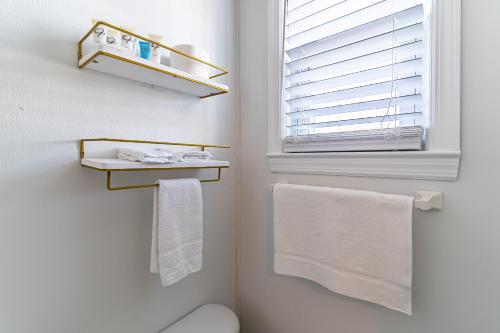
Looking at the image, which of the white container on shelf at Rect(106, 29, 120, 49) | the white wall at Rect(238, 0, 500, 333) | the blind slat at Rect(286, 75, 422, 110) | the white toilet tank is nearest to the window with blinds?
the blind slat at Rect(286, 75, 422, 110)

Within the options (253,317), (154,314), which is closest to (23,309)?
(154,314)

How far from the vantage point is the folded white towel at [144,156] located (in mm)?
765

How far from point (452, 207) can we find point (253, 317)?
1047mm

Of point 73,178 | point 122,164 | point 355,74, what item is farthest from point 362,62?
point 73,178

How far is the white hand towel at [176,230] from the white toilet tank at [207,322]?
283 millimetres

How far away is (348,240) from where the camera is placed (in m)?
0.86

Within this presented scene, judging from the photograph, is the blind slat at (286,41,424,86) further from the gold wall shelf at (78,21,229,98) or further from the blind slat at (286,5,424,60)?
the gold wall shelf at (78,21,229,98)

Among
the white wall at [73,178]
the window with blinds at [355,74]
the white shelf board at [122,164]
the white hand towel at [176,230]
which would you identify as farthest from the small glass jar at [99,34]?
the window with blinds at [355,74]

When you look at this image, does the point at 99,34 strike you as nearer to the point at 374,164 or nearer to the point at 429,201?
the point at 374,164

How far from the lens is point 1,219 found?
Answer: 656 millimetres

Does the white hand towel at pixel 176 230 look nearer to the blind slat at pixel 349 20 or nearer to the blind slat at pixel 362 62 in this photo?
the blind slat at pixel 362 62

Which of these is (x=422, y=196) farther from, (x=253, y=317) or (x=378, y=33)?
(x=253, y=317)

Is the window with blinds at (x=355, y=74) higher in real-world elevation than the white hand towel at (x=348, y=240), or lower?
higher

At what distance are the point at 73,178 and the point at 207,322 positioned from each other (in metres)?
0.78
